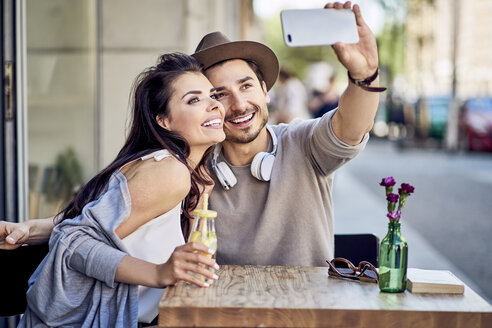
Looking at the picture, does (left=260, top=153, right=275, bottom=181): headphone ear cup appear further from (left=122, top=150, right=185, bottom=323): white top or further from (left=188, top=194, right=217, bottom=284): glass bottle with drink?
(left=188, top=194, right=217, bottom=284): glass bottle with drink

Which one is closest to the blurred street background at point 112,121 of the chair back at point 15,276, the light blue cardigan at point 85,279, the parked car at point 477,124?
the chair back at point 15,276

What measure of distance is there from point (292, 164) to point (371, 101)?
21.5 inches

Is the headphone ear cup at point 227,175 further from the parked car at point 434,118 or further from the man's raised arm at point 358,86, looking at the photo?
the parked car at point 434,118

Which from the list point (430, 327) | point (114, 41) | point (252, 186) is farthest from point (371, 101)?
point (114, 41)

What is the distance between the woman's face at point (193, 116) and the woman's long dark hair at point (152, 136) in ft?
0.09

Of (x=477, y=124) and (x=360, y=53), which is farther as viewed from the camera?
(x=477, y=124)

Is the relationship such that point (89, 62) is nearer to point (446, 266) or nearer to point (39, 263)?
point (39, 263)

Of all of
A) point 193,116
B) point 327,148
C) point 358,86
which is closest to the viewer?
point 358,86

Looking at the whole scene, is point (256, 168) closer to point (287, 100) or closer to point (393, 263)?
point (393, 263)

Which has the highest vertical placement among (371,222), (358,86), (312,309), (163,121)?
(358,86)

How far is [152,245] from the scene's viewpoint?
243 centimetres

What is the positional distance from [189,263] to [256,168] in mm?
978

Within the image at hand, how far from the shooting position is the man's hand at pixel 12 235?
102 inches

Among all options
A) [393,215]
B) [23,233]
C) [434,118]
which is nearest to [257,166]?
[393,215]
